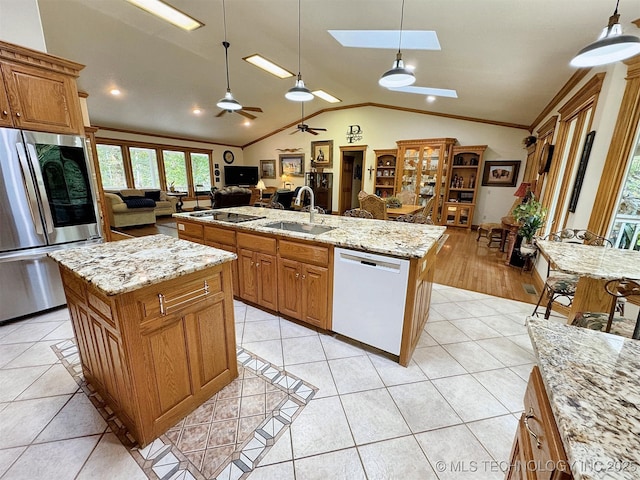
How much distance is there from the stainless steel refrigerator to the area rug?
3.77ft

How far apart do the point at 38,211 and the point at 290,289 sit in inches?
92.9

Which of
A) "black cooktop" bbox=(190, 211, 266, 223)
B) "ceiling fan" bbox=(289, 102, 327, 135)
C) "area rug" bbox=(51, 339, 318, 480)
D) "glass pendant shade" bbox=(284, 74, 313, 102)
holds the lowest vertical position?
"area rug" bbox=(51, 339, 318, 480)

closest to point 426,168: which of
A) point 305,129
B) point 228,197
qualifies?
point 305,129

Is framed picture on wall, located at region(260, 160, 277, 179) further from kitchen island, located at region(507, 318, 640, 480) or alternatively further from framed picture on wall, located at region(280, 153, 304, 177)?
kitchen island, located at region(507, 318, 640, 480)

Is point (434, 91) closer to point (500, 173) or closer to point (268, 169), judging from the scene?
point (500, 173)

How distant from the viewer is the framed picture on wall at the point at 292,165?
9531mm

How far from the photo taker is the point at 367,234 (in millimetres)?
2191

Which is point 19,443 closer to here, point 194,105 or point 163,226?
point 163,226

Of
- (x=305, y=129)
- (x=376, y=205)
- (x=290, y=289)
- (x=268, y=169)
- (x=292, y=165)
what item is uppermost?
(x=305, y=129)

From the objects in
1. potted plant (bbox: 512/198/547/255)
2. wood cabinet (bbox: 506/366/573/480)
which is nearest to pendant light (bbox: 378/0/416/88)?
wood cabinet (bbox: 506/366/573/480)

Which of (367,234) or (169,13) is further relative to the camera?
(169,13)

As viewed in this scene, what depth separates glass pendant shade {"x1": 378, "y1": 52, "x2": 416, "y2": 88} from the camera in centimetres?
225

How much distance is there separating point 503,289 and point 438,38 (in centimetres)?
308


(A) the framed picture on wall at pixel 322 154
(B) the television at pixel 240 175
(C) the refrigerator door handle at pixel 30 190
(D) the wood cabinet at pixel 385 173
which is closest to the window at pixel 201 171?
(B) the television at pixel 240 175
